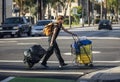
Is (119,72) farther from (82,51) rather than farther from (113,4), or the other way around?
(113,4)

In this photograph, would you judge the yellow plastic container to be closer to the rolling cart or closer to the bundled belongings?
→ the rolling cart

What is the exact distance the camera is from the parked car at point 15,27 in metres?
40.3

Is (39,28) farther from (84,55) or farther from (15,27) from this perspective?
(84,55)

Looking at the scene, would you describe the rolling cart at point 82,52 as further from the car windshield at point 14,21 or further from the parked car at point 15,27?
the car windshield at point 14,21

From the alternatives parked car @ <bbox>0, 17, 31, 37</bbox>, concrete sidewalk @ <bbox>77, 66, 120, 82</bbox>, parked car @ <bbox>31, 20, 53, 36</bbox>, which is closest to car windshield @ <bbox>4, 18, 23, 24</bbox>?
parked car @ <bbox>0, 17, 31, 37</bbox>

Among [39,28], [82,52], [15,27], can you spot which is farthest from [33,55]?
[39,28]

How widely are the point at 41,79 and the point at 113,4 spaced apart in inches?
4906

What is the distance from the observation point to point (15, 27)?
132 ft

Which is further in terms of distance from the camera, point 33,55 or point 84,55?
point 84,55

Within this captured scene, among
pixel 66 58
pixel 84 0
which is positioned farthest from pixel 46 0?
pixel 66 58

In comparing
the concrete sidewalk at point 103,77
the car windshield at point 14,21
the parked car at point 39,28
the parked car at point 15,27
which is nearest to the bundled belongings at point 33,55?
the concrete sidewalk at point 103,77

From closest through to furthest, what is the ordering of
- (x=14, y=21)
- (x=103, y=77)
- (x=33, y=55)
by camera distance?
1. (x=103, y=77)
2. (x=33, y=55)
3. (x=14, y=21)

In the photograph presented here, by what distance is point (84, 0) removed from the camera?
453ft

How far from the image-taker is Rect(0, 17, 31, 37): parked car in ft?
132
